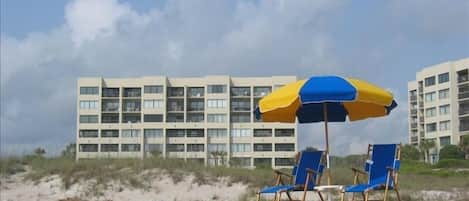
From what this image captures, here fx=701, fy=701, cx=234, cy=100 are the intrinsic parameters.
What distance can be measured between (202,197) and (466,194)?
639 cm

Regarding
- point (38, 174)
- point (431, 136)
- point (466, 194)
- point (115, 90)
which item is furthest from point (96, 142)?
point (466, 194)

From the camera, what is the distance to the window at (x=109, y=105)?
9944 centimetres

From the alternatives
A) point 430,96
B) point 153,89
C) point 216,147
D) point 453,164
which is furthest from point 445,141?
point 153,89

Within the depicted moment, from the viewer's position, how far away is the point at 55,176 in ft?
68.2

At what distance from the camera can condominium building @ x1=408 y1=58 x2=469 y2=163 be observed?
90125 mm

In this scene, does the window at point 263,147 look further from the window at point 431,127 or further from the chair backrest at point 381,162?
the chair backrest at point 381,162

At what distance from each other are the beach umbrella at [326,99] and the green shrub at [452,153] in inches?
2776

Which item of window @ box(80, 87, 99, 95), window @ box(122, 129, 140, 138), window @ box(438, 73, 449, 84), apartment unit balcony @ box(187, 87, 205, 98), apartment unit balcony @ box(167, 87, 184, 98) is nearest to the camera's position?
window @ box(438, 73, 449, 84)

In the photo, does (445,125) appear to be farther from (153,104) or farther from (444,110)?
(153,104)

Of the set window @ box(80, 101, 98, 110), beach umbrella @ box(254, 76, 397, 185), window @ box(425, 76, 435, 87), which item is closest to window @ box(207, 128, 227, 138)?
window @ box(80, 101, 98, 110)

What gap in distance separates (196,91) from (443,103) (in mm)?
33911

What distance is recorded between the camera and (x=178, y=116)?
98.3m

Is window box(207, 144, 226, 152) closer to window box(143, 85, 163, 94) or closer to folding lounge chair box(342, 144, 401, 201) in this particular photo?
window box(143, 85, 163, 94)

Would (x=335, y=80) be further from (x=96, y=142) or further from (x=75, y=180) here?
(x=96, y=142)
